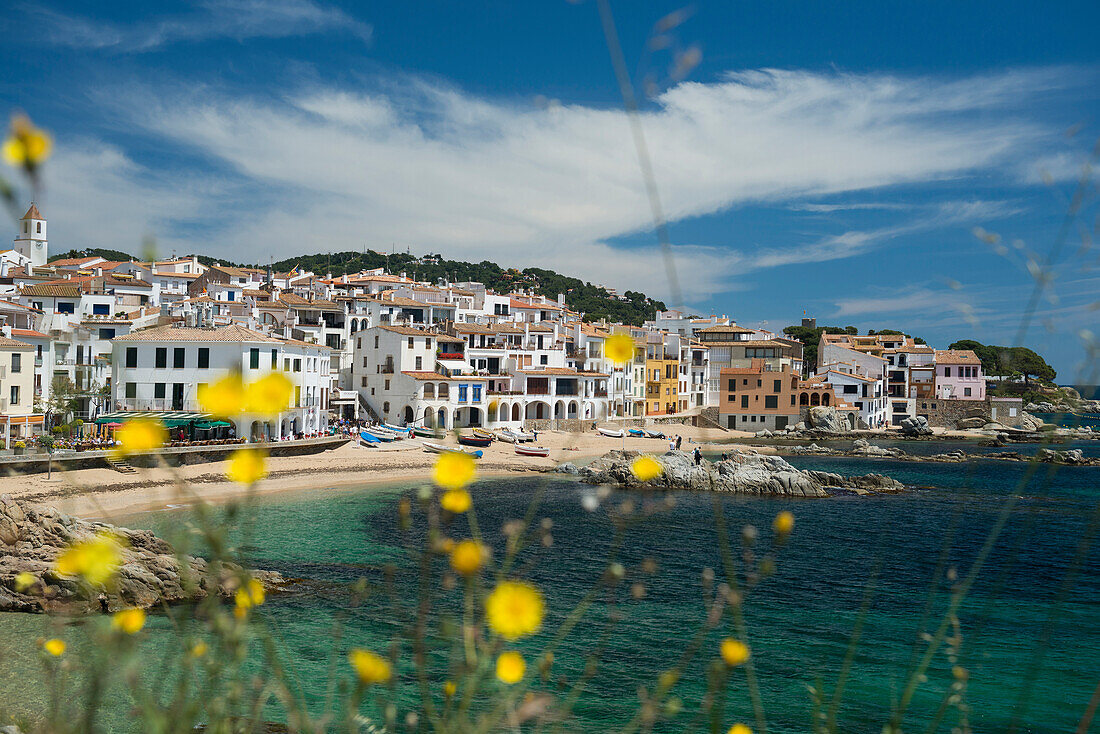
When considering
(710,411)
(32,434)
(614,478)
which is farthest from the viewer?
(710,411)

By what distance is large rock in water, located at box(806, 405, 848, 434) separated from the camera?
71.2m

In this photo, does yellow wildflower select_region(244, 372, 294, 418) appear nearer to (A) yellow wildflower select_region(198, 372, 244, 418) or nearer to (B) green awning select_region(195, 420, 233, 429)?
(A) yellow wildflower select_region(198, 372, 244, 418)

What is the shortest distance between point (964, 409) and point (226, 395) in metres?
90.9

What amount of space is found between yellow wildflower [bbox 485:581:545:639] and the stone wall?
89.1 metres

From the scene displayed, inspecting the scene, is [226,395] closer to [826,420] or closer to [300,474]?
[300,474]

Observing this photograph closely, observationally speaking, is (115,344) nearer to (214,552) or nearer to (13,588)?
(13,588)

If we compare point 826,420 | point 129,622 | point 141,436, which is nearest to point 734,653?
point 141,436

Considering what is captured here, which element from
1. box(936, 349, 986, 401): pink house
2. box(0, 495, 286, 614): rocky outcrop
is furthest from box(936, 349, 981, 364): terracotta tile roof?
box(0, 495, 286, 614): rocky outcrop

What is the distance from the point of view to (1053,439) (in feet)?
7.14

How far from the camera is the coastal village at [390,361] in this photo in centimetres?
3744

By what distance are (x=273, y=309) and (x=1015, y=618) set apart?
49.5 m

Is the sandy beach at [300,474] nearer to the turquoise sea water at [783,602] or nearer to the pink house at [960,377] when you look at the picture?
the turquoise sea water at [783,602]

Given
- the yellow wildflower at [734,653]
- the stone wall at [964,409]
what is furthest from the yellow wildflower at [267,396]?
the stone wall at [964,409]

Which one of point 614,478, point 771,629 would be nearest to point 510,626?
point 771,629
